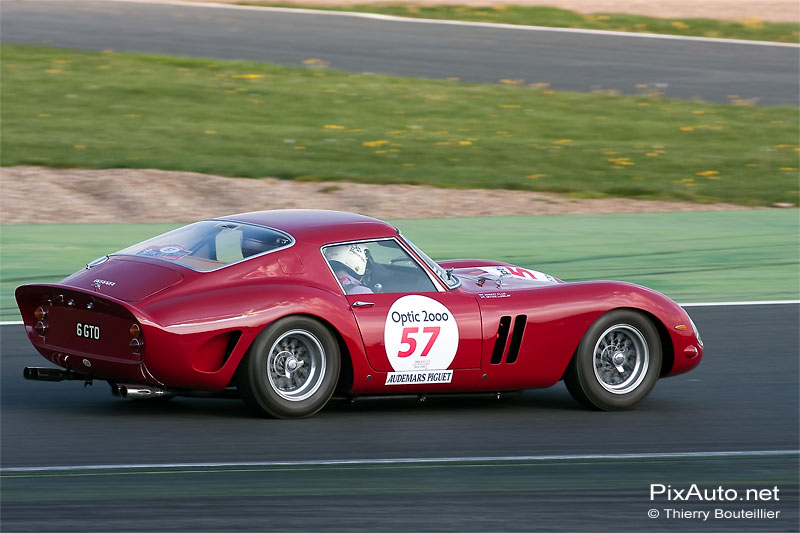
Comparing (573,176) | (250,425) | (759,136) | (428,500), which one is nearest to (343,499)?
(428,500)

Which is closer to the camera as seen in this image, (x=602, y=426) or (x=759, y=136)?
(x=602, y=426)

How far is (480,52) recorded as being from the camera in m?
27.5

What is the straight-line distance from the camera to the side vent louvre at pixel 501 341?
7.72 metres

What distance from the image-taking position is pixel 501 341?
25.4 ft

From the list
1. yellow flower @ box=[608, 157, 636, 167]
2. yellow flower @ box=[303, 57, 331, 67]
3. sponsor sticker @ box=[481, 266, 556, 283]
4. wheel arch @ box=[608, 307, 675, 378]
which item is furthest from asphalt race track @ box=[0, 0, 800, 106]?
wheel arch @ box=[608, 307, 675, 378]

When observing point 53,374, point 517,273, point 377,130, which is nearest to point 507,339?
point 517,273

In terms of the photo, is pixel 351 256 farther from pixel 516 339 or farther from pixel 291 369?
pixel 516 339

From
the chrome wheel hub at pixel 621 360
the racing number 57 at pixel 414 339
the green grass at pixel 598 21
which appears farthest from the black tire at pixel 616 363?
the green grass at pixel 598 21

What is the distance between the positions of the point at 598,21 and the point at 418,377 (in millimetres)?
26083

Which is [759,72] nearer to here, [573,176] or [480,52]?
[480,52]

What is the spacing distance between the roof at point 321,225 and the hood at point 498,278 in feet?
2.19

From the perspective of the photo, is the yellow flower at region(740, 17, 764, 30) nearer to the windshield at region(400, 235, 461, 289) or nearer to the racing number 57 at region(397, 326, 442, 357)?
the windshield at region(400, 235, 461, 289)

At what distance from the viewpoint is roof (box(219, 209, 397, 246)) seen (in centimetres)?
762

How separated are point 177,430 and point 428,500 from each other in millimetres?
1783
